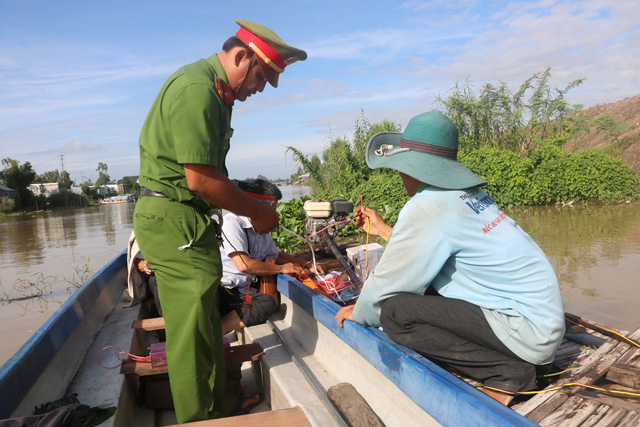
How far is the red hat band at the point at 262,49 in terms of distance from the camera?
1.89 m

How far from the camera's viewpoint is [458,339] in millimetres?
1791

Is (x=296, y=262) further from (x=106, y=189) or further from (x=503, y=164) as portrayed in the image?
(x=106, y=189)

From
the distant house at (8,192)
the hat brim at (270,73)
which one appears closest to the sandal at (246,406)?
the hat brim at (270,73)

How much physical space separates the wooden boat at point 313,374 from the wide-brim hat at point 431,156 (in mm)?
729

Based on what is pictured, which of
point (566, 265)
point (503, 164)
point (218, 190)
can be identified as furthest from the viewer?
point (503, 164)

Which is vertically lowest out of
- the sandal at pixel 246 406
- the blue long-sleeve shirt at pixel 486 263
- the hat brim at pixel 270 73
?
the sandal at pixel 246 406

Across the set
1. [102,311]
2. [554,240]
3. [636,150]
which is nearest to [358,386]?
[102,311]

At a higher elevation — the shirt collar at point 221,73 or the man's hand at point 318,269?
the shirt collar at point 221,73

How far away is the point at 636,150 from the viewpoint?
69.4ft

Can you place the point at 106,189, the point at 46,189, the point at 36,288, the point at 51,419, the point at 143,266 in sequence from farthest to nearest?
1. the point at 106,189
2. the point at 46,189
3. the point at 36,288
4. the point at 143,266
5. the point at 51,419

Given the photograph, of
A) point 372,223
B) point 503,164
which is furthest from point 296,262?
point 503,164

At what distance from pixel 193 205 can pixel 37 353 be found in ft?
3.10

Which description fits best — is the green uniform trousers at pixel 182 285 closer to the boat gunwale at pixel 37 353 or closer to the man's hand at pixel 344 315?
the boat gunwale at pixel 37 353

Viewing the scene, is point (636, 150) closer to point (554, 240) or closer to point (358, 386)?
point (554, 240)
